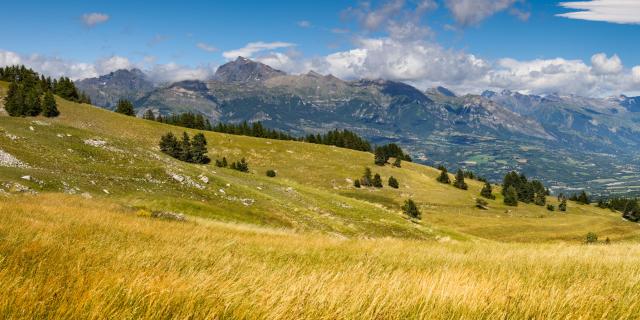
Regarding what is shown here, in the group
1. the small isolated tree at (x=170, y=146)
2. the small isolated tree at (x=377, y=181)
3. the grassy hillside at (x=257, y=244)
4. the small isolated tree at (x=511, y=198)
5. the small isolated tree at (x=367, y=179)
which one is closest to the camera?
the grassy hillside at (x=257, y=244)

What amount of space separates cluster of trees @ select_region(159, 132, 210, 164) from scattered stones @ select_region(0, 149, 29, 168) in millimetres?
52234

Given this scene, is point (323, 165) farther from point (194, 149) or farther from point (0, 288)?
point (0, 288)

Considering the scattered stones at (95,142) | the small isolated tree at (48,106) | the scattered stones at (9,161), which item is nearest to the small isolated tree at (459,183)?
the scattered stones at (95,142)

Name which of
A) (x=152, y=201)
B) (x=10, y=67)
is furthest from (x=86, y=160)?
(x=10, y=67)

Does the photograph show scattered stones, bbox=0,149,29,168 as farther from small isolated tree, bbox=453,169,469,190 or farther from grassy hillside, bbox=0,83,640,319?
small isolated tree, bbox=453,169,469,190

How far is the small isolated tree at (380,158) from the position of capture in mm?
143250

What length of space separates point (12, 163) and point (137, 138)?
2767 inches

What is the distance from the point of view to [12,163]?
39.7 meters

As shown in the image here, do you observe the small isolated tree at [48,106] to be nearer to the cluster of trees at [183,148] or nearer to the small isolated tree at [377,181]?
the cluster of trees at [183,148]

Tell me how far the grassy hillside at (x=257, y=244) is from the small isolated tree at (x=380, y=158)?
24.1 feet

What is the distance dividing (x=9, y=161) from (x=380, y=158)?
114527 mm

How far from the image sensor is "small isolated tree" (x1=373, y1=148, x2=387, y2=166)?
470 feet

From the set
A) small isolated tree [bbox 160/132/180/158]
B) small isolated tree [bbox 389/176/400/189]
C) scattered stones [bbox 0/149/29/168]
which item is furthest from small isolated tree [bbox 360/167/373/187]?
scattered stones [bbox 0/149/29/168]

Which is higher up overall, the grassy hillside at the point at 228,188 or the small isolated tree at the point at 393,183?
the grassy hillside at the point at 228,188
